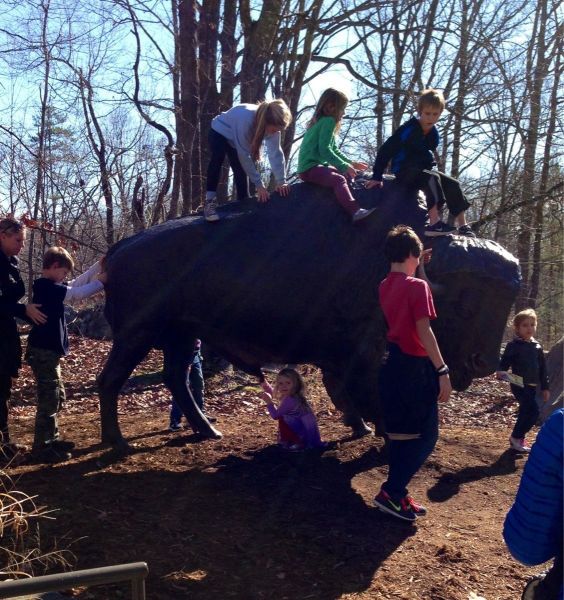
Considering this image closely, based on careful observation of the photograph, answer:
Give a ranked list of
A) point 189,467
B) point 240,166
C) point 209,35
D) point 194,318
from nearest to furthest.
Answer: point 189,467 → point 194,318 → point 240,166 → point 209,35

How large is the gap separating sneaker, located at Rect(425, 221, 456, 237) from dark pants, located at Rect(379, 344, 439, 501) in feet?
5.70

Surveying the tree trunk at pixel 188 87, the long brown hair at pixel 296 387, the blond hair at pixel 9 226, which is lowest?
the long brown hair at pixel 296 387

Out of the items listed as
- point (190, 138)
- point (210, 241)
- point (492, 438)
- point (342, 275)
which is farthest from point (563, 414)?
point (190, 138)

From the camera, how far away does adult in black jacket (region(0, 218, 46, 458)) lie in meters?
5.36

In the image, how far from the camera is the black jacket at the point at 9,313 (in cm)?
537

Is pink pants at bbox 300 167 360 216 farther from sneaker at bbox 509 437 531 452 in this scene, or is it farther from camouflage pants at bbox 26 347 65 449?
sneaker at bbox 509 437 531 452

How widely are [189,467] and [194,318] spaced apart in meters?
1.25

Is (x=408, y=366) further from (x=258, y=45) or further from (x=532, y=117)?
(x=532, y=117)

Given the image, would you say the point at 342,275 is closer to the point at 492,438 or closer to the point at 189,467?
the point at 189,467

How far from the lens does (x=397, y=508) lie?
14.7 feet

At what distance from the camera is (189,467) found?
5484 millimetres

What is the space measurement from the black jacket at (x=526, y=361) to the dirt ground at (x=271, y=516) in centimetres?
76

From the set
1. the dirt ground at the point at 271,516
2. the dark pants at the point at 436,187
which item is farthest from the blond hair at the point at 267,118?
the dirt ground at the point at 271,516

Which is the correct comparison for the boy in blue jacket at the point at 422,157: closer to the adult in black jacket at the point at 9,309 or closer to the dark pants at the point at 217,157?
the dark pants at the point at 217,157
